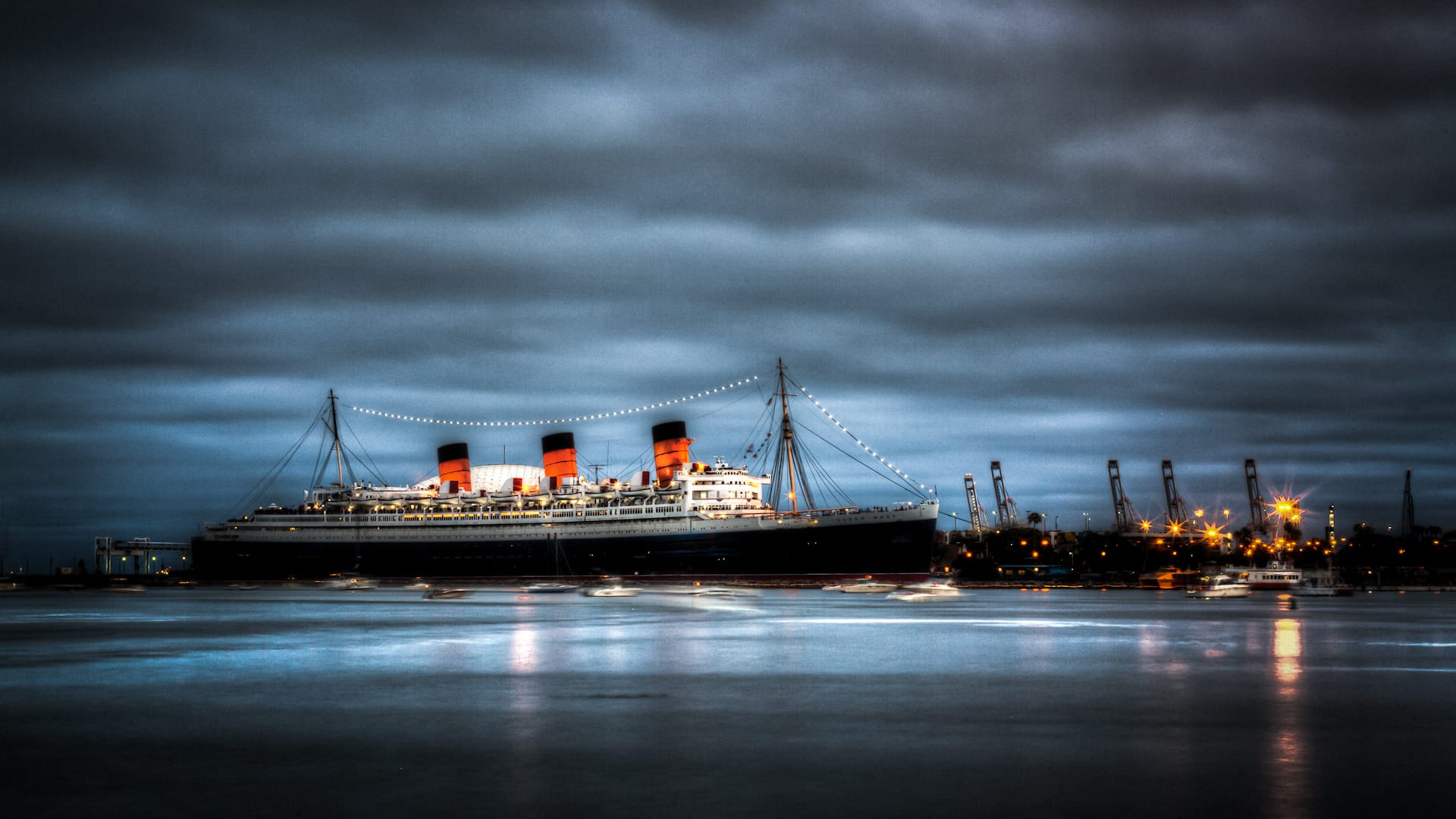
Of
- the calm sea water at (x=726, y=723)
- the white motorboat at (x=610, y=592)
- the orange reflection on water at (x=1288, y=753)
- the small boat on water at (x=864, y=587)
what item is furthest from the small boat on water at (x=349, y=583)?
the orange reflection on water at (x=1288, y=753)

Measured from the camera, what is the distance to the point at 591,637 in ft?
143

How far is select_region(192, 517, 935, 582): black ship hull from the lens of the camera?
349 ft

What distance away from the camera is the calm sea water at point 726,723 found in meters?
14.8

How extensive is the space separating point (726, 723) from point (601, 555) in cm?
9904

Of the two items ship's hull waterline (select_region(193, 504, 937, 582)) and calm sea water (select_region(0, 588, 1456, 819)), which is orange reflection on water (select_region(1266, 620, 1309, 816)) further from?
ship's hull waterline (select_region(193, 504, 937, 582))

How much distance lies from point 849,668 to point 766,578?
7885cm

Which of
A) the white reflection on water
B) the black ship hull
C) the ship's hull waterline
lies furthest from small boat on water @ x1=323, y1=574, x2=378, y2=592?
the white reflection on water

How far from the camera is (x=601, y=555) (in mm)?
118875

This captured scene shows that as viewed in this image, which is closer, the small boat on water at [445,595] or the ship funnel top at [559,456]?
the small boat on water at [445,595]

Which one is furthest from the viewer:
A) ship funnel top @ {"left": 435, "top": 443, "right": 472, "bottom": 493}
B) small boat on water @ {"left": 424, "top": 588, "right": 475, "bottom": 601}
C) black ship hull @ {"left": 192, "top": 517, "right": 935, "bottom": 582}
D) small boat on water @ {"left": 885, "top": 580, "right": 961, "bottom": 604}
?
ship funnel top @ {"left": 435, "top": 443, "right": 472, "bottom": 493}

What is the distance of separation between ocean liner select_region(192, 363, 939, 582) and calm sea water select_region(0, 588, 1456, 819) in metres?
61.3

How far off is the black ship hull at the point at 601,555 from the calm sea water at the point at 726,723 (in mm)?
59988

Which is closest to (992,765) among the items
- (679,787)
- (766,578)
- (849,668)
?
(679,787)

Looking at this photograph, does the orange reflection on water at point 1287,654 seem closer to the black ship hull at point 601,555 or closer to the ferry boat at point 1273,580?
the black ship hull at point 601,555
